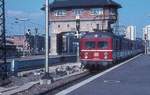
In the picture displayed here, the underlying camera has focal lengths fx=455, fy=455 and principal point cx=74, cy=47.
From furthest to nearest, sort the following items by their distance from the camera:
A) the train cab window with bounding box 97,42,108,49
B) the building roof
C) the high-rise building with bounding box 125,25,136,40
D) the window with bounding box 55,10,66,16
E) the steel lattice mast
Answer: the high-rise building with bounding box 125,25,136,40, the building roof, the window with bounding box 55,10,66,16, the train cab window with bounding box 97,42,108,49, the steel lattice mast

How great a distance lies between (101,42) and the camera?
37312 mm

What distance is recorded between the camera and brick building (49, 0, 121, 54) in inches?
3538

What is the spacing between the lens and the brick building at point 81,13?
89.9m

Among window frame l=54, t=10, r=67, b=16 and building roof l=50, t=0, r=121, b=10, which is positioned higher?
building roof l=50, t=0, r=121, b=10

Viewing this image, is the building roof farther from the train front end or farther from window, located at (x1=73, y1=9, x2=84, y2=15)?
the train front end

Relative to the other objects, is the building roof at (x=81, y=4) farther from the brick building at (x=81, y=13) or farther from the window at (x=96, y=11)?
the window at (x=96, y=11)

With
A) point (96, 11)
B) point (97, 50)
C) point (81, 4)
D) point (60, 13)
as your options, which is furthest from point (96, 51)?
point (81, 4)

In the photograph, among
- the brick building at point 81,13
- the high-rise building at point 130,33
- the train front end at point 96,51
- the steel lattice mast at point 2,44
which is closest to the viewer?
the steel lattice mast at point 2,44

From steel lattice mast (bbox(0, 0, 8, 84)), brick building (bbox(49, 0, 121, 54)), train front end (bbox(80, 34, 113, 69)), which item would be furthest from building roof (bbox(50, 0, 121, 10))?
steel lattice mast (bbox(0, 0, 8, 84))

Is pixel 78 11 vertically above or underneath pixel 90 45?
above

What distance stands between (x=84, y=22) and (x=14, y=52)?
60.0ft

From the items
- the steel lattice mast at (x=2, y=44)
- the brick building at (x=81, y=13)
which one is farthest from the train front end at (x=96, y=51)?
the brick building at (x=81, y=13)

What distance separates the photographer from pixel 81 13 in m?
93.9

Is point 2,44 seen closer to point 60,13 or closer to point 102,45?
point 102,45
